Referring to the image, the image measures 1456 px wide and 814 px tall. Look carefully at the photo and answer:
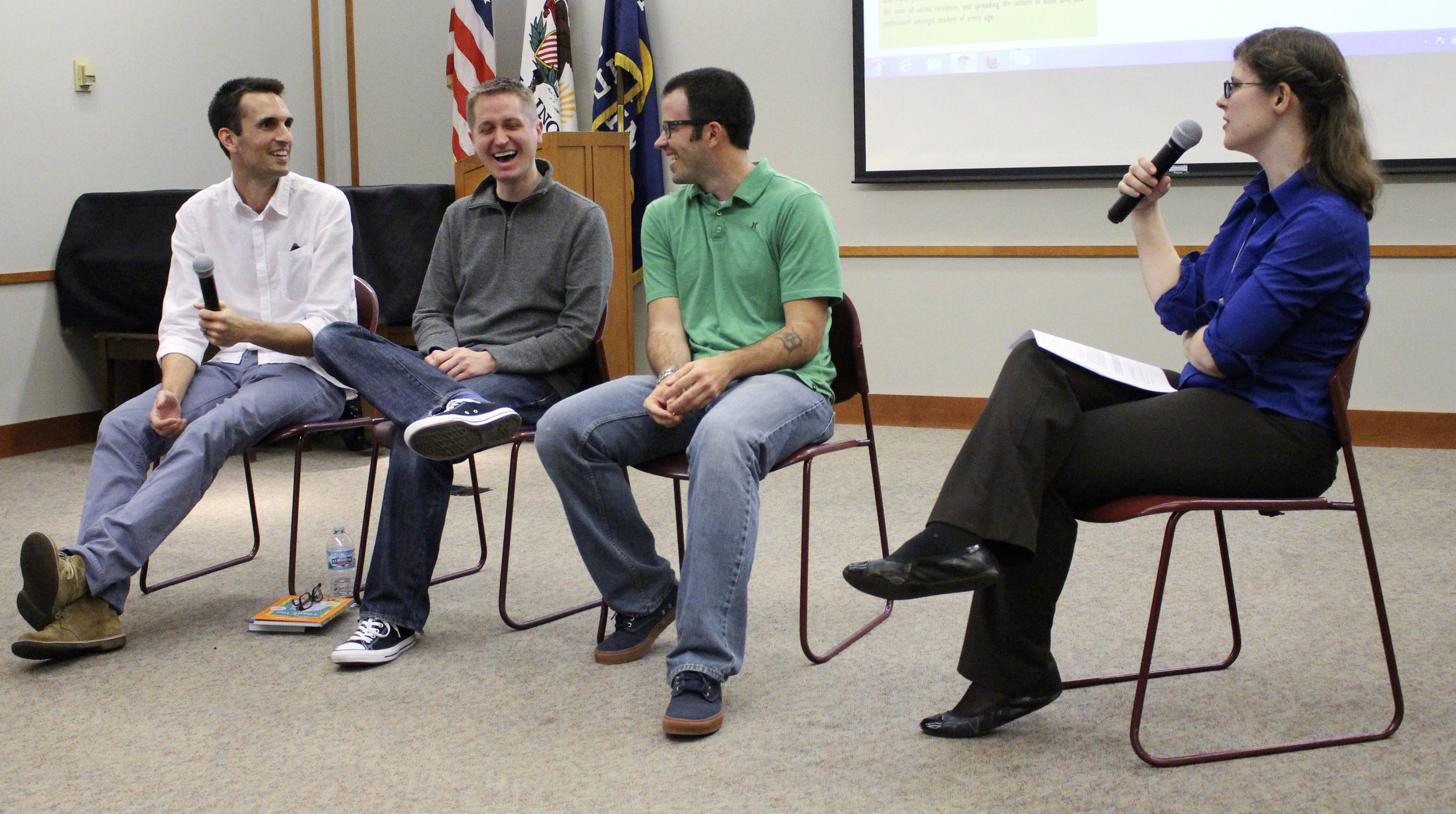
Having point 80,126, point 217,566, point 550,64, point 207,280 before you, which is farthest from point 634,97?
point 207,280

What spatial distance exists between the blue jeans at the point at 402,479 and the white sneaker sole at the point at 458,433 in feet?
0.23

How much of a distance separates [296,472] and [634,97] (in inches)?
103

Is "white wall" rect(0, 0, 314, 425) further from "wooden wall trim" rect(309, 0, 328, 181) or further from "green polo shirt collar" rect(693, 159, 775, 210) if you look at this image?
"green polo shirt collar" rect(693, 159, 775, 210)

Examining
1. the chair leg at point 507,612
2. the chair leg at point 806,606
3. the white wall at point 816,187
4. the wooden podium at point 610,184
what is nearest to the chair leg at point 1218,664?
the chair leg at point 806,606

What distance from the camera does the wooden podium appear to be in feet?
13.7

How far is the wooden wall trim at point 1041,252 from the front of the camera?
12.7 ft

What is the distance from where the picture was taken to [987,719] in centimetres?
180

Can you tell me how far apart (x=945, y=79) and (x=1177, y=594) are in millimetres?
2424

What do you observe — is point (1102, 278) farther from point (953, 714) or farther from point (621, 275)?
point (953, 714)

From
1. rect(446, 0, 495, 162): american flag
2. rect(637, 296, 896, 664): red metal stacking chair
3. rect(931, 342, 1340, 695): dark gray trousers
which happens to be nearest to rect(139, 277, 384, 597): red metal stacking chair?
rect(637, 296, 896, 664): red metal stacking chair

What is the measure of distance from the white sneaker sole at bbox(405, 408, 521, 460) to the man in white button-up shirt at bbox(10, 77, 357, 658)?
1.57ft

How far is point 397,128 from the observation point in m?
5.32

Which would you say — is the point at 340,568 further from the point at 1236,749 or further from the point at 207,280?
the point at 1236,749

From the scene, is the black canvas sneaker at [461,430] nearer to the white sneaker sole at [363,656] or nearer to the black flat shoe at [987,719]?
the white sneaker sole at [363,656]
